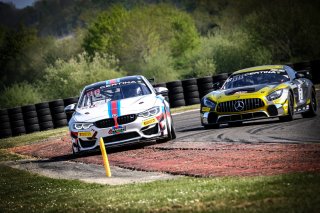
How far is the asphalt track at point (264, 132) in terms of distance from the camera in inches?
540

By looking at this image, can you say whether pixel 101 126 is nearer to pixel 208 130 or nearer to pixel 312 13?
pixel 208 130

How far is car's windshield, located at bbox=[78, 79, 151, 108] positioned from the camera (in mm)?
16266

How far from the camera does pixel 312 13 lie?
54.1m

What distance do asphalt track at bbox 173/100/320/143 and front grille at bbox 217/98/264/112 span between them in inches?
19.3

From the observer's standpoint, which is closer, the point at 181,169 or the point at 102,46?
the point at 181,169

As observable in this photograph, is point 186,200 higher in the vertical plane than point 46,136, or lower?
higher

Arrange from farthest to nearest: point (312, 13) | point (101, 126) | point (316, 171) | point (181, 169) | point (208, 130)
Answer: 1. point (312, 13)
2. point (208, 130)
3. point (101, 126)
4. point (181, 169)
5. point (316, 171)

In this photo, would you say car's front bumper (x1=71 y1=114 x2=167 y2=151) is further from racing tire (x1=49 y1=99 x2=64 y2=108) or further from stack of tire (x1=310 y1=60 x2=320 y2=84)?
stack of tire (x1=310 y1=60 x2=320 y2=84)

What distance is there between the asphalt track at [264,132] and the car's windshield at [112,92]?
1505 mm

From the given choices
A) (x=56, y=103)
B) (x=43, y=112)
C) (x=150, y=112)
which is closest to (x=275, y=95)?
(x=150, y=112)

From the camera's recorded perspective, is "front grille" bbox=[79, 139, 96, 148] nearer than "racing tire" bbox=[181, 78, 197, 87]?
Yes

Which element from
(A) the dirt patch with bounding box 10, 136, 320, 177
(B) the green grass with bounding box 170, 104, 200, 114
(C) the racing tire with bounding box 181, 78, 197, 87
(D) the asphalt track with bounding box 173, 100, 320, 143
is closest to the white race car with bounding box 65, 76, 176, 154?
(A) the dirt patch with bounding box 10, 136, 320, 177

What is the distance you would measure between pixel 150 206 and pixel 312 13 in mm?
48238

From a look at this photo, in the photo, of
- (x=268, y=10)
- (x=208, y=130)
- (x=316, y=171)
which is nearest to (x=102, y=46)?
(x=268, y=10)
